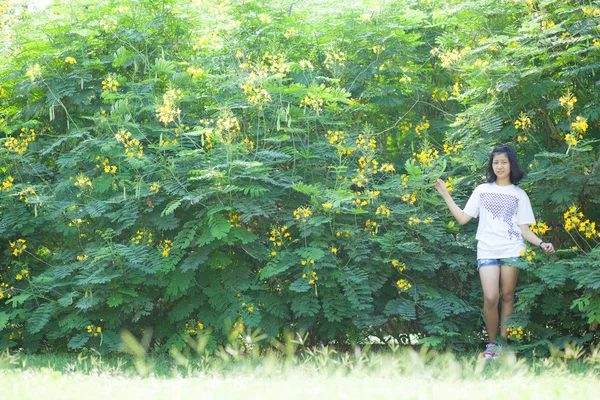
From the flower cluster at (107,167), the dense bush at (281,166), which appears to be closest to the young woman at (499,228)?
the dense bush at (281,166)

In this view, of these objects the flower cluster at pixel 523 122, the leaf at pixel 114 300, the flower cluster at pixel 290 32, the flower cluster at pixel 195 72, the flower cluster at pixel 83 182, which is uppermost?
the flower cluster at pixel 290 32

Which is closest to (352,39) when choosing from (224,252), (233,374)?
(224,252)

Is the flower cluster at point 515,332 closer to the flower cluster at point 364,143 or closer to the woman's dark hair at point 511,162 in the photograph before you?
the woman's dark hair at point 511,162

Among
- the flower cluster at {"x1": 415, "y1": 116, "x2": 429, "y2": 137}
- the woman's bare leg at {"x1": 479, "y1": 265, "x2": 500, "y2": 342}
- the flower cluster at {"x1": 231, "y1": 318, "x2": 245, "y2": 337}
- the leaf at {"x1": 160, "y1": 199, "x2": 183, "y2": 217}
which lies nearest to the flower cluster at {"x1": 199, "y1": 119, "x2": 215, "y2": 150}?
the leaf at {"x1": 160, "y1": 199, "x2": 183, "y2": 217}

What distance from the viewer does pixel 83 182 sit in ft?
23.0

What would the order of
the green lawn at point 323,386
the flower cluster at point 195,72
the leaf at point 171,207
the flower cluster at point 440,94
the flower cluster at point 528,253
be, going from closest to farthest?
the green lawn at point 323,386 → the flower cluster at point 528,253 → the leaf at point 171,207 → the flower cluster at point 195,72 → the flower cluster at point 440,94

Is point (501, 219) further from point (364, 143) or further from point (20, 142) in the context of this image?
point (20, 142)

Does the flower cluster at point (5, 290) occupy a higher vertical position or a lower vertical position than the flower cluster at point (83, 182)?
lower

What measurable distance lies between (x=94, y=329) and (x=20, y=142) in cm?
225

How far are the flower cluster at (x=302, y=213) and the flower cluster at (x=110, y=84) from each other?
2.27 m

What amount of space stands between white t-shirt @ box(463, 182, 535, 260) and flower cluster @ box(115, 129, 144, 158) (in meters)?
3.29

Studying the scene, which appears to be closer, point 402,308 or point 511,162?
point 511,162

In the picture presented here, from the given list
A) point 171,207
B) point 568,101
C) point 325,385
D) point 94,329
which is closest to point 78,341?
point 94,329

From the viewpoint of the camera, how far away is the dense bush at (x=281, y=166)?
257 inches
